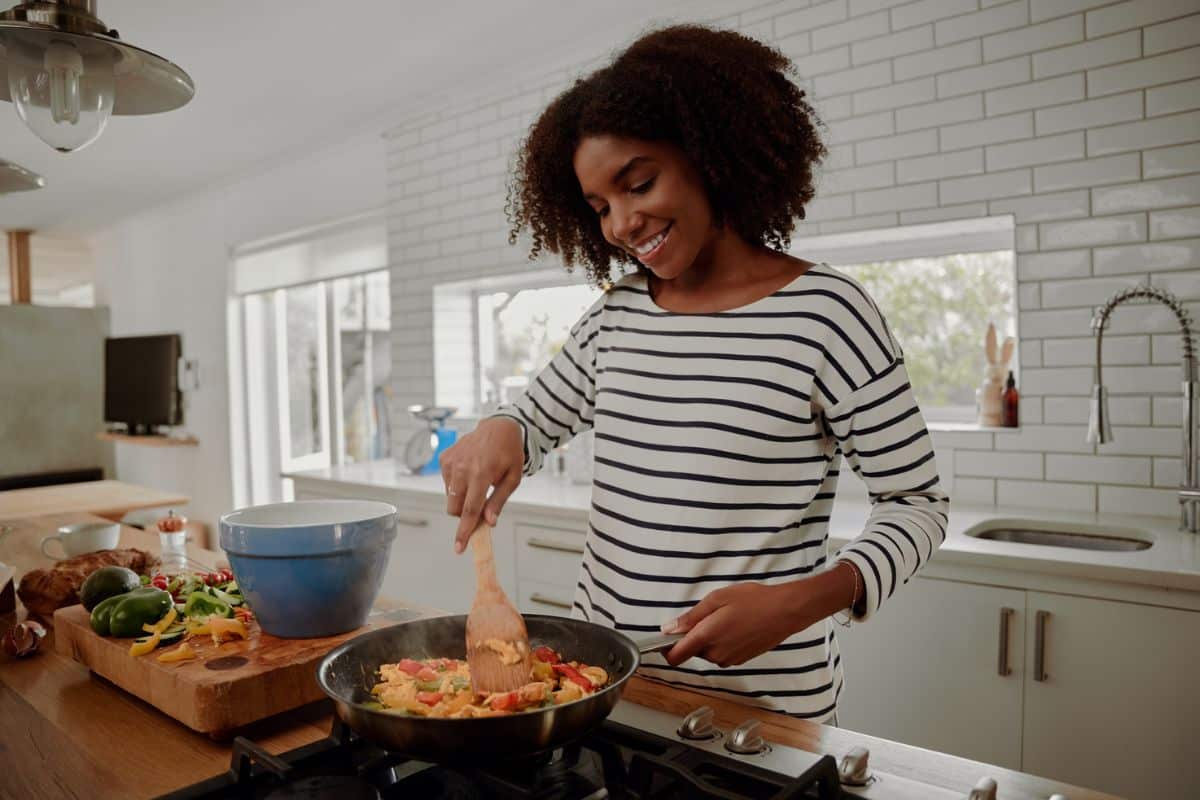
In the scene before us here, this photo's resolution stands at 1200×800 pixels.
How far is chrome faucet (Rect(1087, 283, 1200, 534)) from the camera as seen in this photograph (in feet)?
6.15

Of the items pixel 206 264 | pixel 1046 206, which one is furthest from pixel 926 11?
pixel 206 264

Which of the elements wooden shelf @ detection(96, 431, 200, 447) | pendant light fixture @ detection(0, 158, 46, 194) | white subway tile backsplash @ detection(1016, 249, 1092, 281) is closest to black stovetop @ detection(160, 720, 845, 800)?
pendant light fixture @ detection(0, 158, 46, 194)

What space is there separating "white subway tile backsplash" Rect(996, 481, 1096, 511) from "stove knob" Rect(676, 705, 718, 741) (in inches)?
68.6

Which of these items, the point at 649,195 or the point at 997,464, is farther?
the point at 997,464

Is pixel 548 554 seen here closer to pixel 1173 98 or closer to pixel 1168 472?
pixel 1168 472

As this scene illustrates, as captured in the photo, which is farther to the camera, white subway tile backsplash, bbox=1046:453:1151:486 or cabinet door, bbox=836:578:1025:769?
white subway tile backsplash, bbox=1046:453:1151:486

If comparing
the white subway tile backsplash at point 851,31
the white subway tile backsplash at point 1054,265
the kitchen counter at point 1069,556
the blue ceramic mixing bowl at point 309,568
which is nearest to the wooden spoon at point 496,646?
the blue ceramic mixing bowl at point 309,568

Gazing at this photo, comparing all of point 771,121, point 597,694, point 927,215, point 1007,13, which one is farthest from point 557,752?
point 1007,13

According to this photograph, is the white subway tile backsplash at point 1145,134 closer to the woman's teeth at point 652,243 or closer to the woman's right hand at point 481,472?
the woman's teeth at point 652,243

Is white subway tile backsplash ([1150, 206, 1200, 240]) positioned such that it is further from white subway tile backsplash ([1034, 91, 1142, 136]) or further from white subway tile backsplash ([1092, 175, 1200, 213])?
white subway tile backsplash ([1034, 91, 1142, 136])

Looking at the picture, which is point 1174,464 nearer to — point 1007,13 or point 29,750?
point 1007,13

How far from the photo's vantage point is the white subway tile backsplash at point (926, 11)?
7.49 ft

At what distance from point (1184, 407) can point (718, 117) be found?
144 centimetres

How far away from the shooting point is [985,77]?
2246mm
